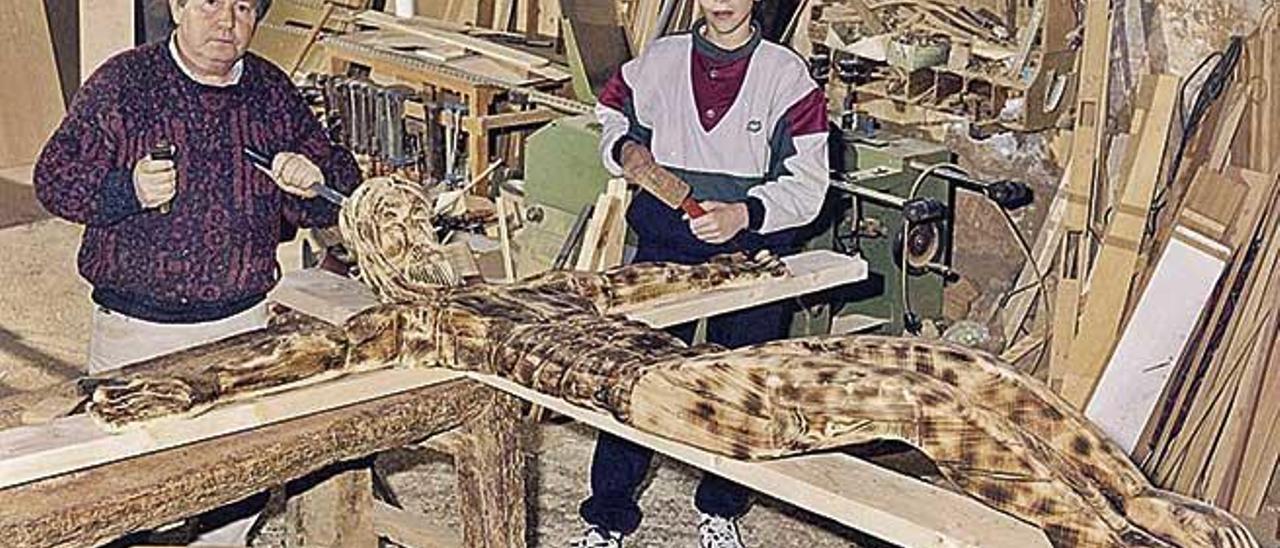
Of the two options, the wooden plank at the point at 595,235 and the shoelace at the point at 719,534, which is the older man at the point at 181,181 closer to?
the shoelace at the point at 719,534

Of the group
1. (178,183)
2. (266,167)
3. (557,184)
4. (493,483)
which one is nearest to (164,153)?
(178,183)

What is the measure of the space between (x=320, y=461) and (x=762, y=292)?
1.08 meters

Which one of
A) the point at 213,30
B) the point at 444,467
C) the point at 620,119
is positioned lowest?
the point at 444,467

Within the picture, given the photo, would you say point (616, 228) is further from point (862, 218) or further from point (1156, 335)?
point (1156, 335)

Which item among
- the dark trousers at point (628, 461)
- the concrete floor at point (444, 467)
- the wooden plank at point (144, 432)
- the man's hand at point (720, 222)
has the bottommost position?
the concrete floor at point (444, 467)

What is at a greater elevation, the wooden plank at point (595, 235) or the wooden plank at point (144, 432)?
the wooden plank at point (144, 432)

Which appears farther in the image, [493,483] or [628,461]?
[628,461]

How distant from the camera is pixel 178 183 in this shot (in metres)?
4.09

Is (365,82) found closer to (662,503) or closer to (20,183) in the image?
(20,183)

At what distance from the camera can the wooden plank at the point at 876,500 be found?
2.85m

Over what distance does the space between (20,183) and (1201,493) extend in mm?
5345

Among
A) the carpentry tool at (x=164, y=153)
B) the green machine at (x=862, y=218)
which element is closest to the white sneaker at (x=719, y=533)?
the green machine at (x=862, y=218)

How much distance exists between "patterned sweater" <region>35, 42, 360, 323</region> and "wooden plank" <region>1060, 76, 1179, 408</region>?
257 centimetres

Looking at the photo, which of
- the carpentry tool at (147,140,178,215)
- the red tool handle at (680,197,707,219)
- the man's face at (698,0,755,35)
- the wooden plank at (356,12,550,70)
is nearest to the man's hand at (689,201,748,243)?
the red tool handle at (680,197,707,219)
